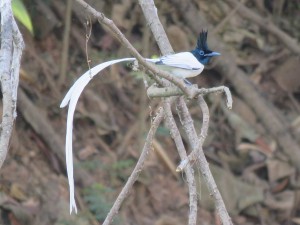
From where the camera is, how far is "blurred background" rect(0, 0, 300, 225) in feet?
22.8

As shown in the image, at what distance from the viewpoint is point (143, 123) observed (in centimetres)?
759

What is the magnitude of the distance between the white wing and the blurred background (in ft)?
10.7

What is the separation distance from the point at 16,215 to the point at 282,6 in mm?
3933

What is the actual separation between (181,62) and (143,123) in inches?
165

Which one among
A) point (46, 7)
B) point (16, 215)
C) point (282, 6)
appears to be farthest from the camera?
point (282, 6)

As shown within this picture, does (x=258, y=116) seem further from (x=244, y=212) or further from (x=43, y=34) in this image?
(x=43, y=34)

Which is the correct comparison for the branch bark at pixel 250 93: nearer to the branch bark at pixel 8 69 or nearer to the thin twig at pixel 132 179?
the thin twig at pixel 132 179

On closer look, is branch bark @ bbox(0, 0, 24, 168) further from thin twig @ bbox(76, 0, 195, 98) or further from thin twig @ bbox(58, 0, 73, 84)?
thin twig @ bbox(58, 0, 73, 84)

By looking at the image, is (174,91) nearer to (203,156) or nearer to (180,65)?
(180,65)

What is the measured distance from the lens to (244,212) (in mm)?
7941

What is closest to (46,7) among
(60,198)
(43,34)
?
(43,34)

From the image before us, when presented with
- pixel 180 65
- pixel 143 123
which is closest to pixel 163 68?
pixel 180 65

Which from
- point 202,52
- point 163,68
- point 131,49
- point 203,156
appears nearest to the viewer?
point 131,49

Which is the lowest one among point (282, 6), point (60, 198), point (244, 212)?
point (244, 212)
